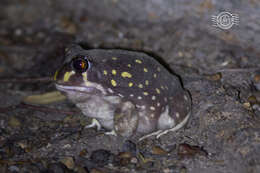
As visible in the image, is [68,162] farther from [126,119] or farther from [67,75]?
[67,75]

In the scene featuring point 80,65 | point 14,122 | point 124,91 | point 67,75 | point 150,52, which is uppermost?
point 80,65

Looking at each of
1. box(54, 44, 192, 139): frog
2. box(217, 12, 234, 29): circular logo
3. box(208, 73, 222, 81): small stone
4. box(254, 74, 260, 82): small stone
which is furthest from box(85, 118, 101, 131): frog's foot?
box(217, 12, 234, 29): circular logo

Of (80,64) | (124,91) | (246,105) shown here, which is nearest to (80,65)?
(80,64)

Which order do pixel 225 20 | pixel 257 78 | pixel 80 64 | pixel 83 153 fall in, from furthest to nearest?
pixel 225 20 < pixel 257 78 < pixel 83 153 < pixel 80 64

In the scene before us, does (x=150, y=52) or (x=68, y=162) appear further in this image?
(x=150, y=52)

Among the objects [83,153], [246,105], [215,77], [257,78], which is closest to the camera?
[83,153]

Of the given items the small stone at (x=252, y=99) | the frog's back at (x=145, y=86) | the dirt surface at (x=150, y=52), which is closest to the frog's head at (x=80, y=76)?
the frog's back at (x=145, y=86)

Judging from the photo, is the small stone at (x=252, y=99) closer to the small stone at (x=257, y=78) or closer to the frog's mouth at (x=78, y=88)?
the small stone at (x=257, y=78)

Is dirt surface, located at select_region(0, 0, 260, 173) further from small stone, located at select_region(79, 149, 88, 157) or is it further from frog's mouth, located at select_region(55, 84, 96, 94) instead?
frog's mouth, located at select_region(55, 84, 96, 94)

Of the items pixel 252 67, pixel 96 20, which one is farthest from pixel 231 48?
pixel 96 20
